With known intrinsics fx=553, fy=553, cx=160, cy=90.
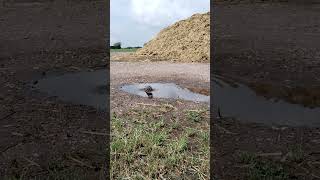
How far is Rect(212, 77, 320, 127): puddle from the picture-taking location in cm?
543

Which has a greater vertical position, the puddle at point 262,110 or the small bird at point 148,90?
the small bird at point 148,90

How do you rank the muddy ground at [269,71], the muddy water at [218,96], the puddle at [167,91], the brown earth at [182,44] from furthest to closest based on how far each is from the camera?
1. the brown earth at [182,44]
2. the puddle at [167,91]
3. the muddy water at [218,96]
4. the muddy ground at [269,71]

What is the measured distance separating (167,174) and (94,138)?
971mm

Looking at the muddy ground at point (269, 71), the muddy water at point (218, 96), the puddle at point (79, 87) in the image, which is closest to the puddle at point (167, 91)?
the muddy water at point (218, 96)

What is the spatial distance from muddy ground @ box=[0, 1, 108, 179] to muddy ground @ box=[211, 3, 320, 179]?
111 centimetres

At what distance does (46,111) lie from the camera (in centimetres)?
566

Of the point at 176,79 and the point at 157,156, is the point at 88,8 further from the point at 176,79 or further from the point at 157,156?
the point at 157,156

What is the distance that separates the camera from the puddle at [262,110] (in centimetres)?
543

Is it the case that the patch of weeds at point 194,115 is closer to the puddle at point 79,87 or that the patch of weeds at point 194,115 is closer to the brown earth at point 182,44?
the puddle at point 79,87

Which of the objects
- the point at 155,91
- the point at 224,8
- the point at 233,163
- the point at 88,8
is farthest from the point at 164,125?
the point at 224,8

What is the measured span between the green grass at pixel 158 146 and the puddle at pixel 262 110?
381 mm

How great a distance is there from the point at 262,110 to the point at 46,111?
2246 millimetres

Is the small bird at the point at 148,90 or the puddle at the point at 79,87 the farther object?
the small bird at the point at 148,90

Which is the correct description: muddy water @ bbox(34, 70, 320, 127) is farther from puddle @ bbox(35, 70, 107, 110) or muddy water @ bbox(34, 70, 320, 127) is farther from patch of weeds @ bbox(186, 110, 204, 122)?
patch of weeds @ bbox(186, 110, 204, 122)
